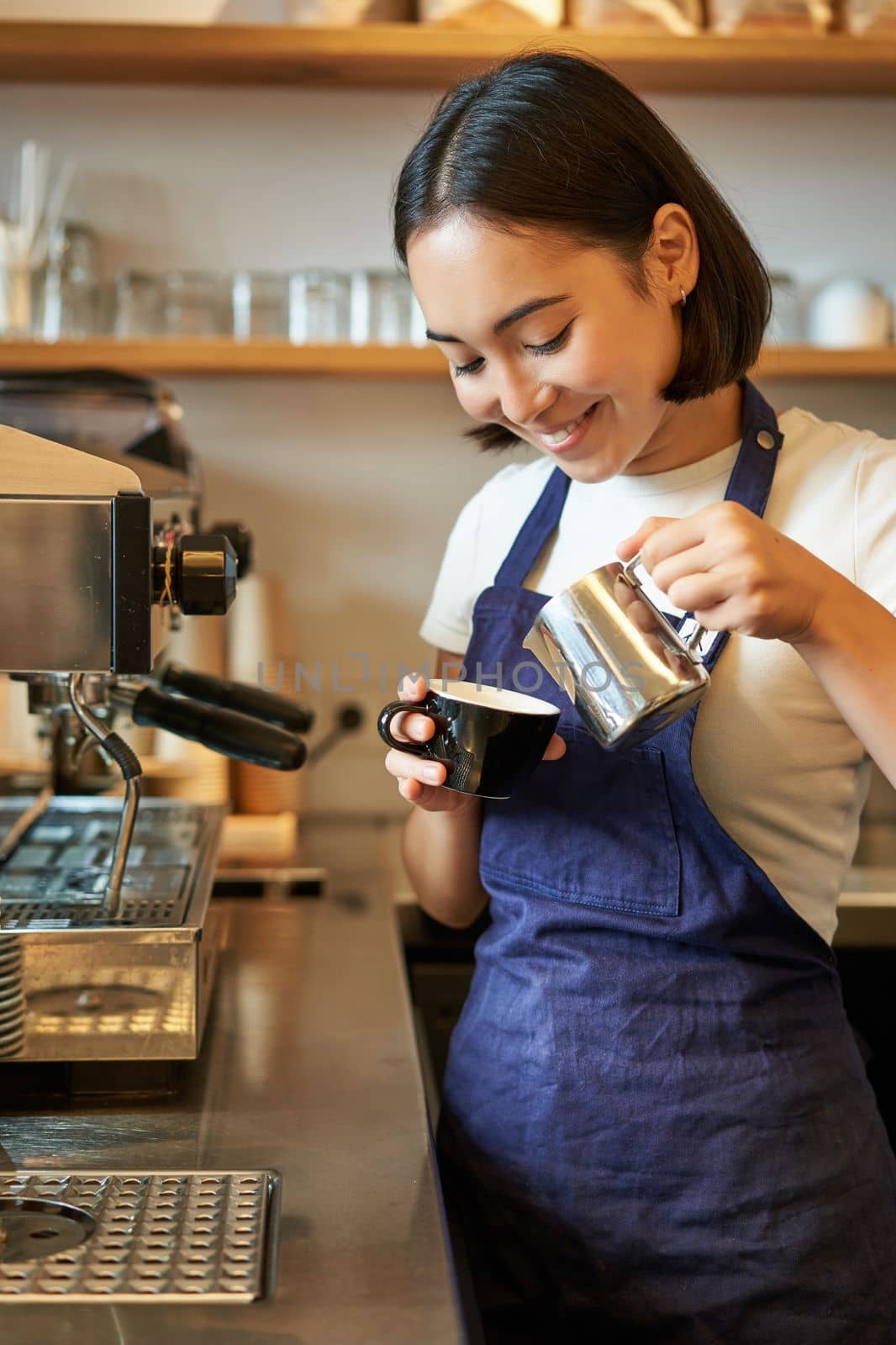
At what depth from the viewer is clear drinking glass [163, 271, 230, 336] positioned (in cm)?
186

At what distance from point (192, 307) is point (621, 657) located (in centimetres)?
121

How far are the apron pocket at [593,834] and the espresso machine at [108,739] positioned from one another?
20 centimetres

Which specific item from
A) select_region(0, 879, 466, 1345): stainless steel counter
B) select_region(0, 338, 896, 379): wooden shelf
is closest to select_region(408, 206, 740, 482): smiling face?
select_region(0, 879, 466, 1345): stainless steel counter

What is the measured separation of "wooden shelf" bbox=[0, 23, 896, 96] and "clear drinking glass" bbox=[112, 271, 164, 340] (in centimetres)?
29

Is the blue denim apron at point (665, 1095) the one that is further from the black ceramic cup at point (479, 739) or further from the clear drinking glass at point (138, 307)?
the clear drinking glass at point (138, 307)

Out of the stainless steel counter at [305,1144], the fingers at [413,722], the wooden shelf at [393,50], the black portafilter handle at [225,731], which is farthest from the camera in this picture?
the wooden shelf at [393,50]

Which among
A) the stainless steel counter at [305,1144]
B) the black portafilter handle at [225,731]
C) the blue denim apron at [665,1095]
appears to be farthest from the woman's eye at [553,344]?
the stainless steel counter at [305,1144]

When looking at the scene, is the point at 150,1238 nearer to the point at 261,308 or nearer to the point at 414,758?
the point at 414,758

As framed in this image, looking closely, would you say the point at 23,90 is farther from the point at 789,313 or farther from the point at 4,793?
the point at 789,313

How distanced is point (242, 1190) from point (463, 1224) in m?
0.28

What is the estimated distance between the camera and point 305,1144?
0.94 meters

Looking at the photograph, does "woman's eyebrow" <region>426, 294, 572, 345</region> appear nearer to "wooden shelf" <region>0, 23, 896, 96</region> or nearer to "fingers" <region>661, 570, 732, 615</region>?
"fingers" <region>661, 570, 732, 615</region>

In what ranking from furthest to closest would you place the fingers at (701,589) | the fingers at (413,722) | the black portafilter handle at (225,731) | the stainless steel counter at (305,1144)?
the black portafilter handle at (225,731) → the fingers at (413,722) → the fingers at (701,589) → the stainless steel counter at (305,1144)

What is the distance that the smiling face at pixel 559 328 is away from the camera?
0.90 m
